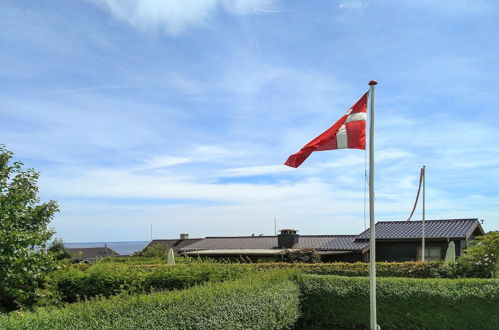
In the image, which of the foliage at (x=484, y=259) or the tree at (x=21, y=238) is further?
the foliage at (x=484, y=259)

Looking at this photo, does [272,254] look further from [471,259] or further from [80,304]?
[80,304]

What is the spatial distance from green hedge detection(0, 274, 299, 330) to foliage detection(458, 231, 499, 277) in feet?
24.2

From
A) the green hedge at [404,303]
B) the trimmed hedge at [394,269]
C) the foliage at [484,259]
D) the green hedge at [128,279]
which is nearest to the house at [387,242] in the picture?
the trimmed hedge at [394,269]

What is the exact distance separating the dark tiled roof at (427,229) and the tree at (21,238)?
18.6 meters

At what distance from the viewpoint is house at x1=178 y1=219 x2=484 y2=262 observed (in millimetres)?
24344

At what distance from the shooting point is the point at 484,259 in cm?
1512

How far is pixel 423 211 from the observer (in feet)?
77.3

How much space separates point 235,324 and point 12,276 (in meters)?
5.44

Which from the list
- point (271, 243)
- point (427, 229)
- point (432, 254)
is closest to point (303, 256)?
point (432, 254)

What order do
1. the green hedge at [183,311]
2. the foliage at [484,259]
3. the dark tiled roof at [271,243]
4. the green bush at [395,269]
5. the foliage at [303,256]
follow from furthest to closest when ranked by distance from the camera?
the dark tiled roof at [271,243] → the foliage at [303,256] → the green bush at [395,269] → the foliage at [484,259] → the green hedge at [183,311]

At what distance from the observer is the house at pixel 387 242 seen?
79.9 feet

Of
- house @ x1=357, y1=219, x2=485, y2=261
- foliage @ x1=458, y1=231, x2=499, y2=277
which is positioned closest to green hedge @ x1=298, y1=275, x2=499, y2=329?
foliage @ x1=458, y1=231, x2=499, y2=277

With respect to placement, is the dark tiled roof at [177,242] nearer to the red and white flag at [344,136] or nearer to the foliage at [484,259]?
the foliage at [484,259]

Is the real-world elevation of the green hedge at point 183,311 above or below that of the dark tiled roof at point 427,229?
below
